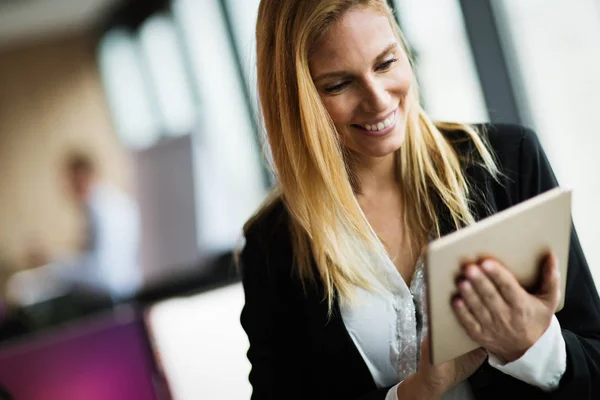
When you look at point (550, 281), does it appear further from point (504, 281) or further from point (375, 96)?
point (375, 96)

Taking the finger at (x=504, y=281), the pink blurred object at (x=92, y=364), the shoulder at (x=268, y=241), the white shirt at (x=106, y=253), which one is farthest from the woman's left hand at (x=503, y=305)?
the white shirt at (x=106, y=253)

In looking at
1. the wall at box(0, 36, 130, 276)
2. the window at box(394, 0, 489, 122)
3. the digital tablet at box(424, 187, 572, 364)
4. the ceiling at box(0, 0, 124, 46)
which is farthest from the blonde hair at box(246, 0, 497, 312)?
the wall at box(0, 36, 130, 276)

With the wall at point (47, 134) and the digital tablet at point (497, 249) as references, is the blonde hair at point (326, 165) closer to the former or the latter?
the digital tablet at point (497, 249)

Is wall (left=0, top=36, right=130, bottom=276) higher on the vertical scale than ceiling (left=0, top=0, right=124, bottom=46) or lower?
lower

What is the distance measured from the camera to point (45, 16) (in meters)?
8.65

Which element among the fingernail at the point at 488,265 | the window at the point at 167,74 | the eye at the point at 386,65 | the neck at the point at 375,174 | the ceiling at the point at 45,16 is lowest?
the fingernail at the point at 488,265

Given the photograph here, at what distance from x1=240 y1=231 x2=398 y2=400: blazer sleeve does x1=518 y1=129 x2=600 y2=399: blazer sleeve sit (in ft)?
1.39

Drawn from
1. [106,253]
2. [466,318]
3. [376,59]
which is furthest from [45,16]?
[466,318]

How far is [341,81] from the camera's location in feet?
3.68

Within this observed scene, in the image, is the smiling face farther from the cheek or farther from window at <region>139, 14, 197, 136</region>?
window at <region>139, 14, 197, 136</region>

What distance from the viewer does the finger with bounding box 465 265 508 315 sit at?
32.8 inches

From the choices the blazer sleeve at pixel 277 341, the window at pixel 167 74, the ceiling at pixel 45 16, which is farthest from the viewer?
the ceiling at pixel 45 16

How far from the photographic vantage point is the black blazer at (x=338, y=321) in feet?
3.47

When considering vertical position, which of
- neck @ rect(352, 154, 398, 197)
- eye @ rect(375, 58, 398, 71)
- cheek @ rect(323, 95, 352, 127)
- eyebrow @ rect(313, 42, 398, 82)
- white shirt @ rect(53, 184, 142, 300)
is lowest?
white shirt @ rect(53, 184, 142, 300)
